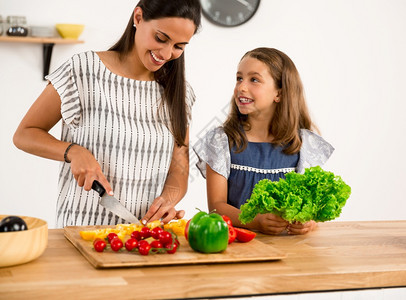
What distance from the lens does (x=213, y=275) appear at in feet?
→ 4.41

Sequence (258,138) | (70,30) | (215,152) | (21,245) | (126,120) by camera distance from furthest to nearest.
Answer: (70,30) → (258,138) → (215,152) → (126,120) → (21,245)

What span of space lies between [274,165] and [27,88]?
2.22m

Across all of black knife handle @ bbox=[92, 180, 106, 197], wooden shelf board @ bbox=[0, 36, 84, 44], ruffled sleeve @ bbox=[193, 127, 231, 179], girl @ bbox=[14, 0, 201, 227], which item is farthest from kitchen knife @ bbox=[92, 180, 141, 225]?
wooden shelf board @ bbox=[0, 36, 84, 44]

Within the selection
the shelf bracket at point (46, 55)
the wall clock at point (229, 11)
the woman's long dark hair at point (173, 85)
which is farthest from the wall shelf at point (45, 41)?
the woman's long dark hair at point (173, 85)

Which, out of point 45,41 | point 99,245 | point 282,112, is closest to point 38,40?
point 45,41

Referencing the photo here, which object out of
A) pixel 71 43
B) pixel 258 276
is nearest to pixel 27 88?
pixel 71 43

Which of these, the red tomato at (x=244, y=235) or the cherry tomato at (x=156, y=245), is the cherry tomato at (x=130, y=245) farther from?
the red tomato at (x=244, y=235)

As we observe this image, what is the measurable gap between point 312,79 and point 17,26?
2.22 m

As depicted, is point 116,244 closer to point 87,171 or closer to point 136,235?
point 136,235

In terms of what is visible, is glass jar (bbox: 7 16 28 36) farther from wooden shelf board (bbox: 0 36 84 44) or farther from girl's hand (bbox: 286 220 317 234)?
girl's hand (bbox: 286 220 317 234)

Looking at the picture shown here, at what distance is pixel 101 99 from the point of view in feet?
6.47

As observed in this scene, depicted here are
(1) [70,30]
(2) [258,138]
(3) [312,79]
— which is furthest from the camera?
(3) [312,79]

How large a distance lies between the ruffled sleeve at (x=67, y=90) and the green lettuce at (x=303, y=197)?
686 millimetres

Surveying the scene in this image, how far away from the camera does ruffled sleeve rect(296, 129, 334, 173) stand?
2.25 meters
